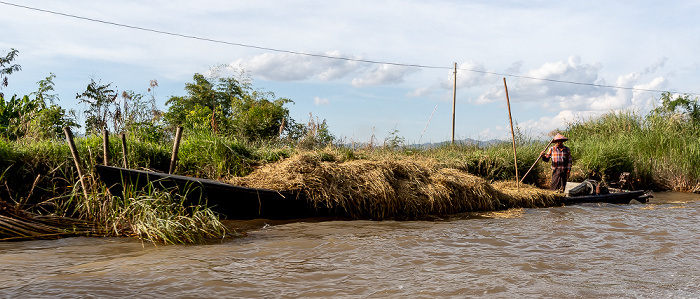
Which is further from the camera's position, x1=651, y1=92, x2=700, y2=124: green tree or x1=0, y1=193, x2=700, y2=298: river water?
x1=651, y1=92, x2=700, y2=124: green tree

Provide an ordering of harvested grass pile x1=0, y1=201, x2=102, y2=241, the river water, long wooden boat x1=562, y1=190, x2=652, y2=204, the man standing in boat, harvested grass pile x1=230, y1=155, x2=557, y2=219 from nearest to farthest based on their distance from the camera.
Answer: the river water, harvested grass pile x1=0, y1=201, x2=102, y2=241, harvested grass pile x1=230, y1=155, x2=557, y2=219, long wooden boat x1=562, y1=190, x2=652, y2=204, the man standing in boat

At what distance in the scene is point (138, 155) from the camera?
7918 mm

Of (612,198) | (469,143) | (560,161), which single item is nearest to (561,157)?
(560,161)

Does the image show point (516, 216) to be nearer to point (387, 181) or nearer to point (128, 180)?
point (387, 181)

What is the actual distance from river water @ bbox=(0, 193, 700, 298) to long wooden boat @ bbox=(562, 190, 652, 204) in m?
2.79

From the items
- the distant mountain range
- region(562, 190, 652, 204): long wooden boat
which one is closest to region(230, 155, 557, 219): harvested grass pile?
region(562, 190, 652, 204): long wooden boat

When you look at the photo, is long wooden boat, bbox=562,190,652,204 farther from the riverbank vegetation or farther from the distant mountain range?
the distant mountain range

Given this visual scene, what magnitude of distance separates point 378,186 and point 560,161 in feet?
14.8

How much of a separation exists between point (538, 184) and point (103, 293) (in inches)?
420

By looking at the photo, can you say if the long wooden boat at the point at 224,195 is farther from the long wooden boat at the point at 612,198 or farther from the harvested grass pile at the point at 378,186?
the long wooden boat at the point at 612,198

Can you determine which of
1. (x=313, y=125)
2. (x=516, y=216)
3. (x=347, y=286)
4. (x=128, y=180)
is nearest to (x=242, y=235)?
(x=128, y=180)

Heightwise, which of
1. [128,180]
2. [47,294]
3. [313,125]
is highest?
[313,125]

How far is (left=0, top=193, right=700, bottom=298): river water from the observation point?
4.05 metres

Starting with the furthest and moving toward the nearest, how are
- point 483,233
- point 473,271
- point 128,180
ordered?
1. point 483,233
2. point 128,180
3. point 473,271
